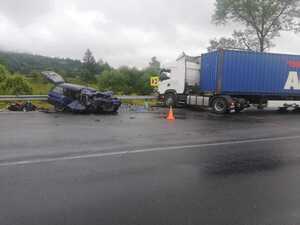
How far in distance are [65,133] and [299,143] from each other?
6.51m

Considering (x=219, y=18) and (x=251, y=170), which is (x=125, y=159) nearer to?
(x=251, y=170)

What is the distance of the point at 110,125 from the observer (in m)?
11.3

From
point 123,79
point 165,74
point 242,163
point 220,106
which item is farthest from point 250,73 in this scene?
point 123,79

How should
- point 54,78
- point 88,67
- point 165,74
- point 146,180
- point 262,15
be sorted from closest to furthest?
point 146,180 → point 54,78 → point 165,74 → point 262,15 → point 88,67

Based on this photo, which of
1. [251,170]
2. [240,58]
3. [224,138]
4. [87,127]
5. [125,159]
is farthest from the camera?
[240,58]

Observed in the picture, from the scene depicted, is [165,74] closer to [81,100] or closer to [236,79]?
[236,79]

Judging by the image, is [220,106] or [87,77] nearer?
[220,106]

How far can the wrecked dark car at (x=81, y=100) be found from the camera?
15.2 m

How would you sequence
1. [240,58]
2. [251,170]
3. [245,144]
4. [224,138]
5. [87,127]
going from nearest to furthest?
[251,170]
[245,144]
[224,138]
[87,127]
[240,58]

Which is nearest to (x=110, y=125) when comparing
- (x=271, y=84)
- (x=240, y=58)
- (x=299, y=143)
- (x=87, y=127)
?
(x=87, y=127)

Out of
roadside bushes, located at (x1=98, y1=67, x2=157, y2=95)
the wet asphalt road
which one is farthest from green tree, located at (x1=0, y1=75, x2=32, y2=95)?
the wet asphalt road

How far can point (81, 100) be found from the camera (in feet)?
50.1

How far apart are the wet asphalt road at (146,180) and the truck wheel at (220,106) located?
8.76m

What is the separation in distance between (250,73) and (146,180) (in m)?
14.5
